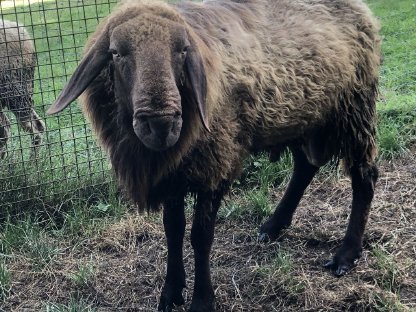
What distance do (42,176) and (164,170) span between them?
234cm

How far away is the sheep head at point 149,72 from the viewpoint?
310cm

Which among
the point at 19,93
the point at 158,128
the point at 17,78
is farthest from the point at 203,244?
the point at 17,78

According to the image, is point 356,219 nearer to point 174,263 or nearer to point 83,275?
point 174,263

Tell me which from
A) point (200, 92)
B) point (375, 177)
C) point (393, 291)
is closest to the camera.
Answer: point (200, 92)

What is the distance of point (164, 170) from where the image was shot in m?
3.62

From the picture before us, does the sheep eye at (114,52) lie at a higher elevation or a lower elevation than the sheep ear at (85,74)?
higher

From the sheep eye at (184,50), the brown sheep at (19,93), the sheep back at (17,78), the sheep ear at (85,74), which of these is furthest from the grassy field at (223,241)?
the sheep eye at (184,50)

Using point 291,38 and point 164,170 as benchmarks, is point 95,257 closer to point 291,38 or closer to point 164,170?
point 164,170

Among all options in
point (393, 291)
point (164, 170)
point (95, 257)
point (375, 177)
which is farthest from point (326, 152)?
point (95, 257)

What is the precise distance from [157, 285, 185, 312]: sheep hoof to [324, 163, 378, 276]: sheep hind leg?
1.09 metres

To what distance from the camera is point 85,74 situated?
3385 mm

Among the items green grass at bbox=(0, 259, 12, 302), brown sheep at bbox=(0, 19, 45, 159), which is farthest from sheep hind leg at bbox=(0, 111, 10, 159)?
green grass at bbox=(0, 259, 12, 302)

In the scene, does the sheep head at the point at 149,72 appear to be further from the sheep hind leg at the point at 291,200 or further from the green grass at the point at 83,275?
the sheep hind leg at the point at 291,200

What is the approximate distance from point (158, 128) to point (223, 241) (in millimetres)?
2094
